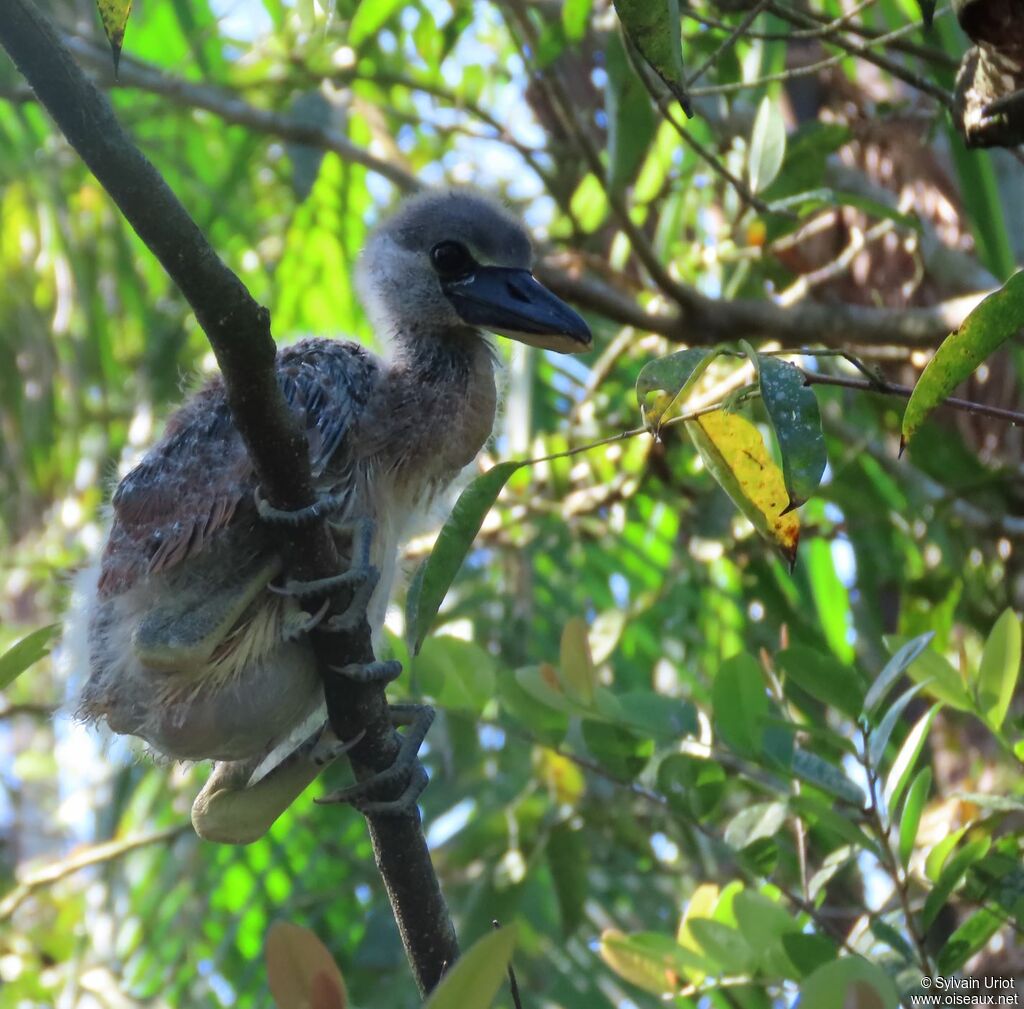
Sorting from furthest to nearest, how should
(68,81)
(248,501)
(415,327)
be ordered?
(415,327) < (248,501) < (68,81)

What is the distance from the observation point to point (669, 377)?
1.12 meters

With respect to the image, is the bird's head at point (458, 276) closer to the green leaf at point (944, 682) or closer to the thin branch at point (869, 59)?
the thin branch at point (869, 59)

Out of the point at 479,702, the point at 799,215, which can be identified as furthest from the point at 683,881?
the point at 799,215

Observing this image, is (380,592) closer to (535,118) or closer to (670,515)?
(670,515)

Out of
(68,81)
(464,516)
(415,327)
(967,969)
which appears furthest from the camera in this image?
(967,969)

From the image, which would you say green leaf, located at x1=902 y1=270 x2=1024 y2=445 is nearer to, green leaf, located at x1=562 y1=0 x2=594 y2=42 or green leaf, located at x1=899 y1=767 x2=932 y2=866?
green leaf, located at x1=899 y1=767 x2=932 y2=866

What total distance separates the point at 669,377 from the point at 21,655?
0.82 metres

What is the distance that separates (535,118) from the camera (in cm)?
346

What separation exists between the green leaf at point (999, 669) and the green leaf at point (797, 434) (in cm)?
68

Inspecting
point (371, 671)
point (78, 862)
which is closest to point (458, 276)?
point (371, 671)

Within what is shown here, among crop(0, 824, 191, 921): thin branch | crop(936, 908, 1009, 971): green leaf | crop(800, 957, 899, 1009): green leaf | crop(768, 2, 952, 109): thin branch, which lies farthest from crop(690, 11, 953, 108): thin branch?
crop(0, 824, 191, 921): thin branch

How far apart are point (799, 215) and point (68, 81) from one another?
1.38 m

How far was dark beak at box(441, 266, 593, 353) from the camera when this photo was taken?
188 centimetres

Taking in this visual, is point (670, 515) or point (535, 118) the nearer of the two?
point (670, 515)
